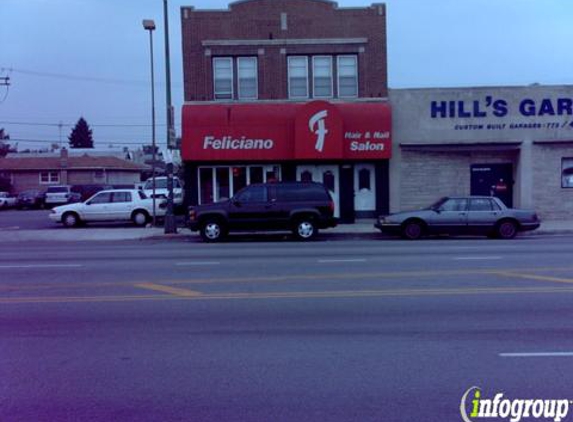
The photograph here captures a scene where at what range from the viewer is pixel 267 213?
68.9 feet

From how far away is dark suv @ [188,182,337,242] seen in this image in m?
21.0

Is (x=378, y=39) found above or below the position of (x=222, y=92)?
above

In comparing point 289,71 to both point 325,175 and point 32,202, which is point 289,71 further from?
point 32,202

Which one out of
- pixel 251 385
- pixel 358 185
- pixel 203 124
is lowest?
pixel 251 385

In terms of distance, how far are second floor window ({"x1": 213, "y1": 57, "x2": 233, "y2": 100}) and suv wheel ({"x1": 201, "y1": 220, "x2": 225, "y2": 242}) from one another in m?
7.14

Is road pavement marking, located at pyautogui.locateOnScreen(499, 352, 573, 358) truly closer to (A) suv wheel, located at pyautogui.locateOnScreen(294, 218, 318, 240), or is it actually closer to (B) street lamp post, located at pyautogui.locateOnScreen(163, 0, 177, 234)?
(A) suv wheel, located at pyautogui.locateOnScreen(294, 218, 318, 240)

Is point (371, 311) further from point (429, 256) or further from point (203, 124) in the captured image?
point (203, 124)

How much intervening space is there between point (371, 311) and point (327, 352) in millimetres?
2190

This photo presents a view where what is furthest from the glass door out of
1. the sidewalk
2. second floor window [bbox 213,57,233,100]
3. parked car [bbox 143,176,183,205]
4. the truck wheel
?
the truck wheel

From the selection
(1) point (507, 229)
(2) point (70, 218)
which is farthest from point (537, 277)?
(2) point (70, 218)

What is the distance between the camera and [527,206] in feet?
87.0

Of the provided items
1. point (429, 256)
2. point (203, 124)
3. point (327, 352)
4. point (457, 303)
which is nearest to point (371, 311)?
point (457, 303)
